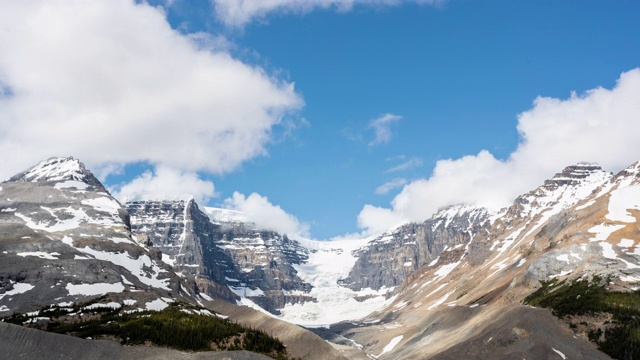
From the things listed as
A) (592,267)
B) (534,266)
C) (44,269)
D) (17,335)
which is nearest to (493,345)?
(592,267)

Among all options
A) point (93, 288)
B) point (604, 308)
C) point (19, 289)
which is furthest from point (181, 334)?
point (19, 289)

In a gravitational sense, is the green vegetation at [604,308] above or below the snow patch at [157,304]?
below

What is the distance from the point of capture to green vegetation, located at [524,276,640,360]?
10231 centimetres

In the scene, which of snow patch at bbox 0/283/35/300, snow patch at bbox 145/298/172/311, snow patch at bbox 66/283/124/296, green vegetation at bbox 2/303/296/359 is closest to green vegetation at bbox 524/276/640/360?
green vegetation at bbox 2/303/296/359

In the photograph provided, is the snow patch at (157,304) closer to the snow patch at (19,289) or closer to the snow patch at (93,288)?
the snow patch at (93,288)

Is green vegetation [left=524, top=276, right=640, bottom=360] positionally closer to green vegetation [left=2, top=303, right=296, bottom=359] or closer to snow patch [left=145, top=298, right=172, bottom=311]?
green vegetation [left=2, top=303, right=296, bottom=359]

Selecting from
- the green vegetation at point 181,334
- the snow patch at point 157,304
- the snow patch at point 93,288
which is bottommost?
the green vegetation at point 181,334

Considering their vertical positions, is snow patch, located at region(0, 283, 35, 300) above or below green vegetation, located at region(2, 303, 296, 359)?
above

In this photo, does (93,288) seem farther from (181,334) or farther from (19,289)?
(181,334)

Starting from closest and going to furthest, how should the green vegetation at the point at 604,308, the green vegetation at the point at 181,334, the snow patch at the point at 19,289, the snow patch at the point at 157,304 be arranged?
the green vegetation at the point at 181,334, the green vegetation at the point at 604,308, the snow patch at the point at 157,304, the snow patch at the point at 19,289

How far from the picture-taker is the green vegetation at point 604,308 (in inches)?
4028

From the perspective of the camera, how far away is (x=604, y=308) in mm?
115062

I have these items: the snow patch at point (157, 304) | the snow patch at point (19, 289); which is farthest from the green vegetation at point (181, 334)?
the snow patch at point (19, 289)

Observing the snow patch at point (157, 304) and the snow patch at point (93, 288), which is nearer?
the snow patch at point (157, 304)
